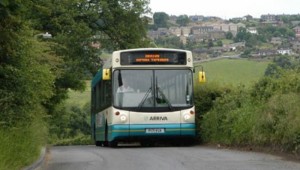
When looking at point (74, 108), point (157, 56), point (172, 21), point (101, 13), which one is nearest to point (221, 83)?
point (157, 56)

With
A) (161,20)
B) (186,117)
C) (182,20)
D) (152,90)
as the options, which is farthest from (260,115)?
(182,20)

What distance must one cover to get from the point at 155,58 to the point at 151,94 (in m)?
1.32

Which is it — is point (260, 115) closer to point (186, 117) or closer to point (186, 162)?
point (186, 162)

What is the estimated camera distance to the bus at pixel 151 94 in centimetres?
2188

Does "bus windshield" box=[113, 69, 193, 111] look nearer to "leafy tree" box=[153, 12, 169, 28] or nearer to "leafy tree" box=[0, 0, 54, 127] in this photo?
"leafy tree" box=[0, 0, 54, 127]

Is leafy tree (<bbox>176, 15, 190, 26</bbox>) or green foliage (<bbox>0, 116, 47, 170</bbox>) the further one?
leafy tree (<bbox>176, 15, 190, 26</bbox>)

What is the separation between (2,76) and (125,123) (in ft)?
21.1

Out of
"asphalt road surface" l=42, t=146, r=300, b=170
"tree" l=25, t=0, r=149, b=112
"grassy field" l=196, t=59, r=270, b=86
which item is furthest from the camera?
"grassy field" l=196, t=59, r=270, b=86

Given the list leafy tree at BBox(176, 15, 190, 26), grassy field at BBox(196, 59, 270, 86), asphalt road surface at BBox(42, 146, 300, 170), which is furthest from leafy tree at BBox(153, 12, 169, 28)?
asphalt road surface at BBox(42, 146, 300, 170)

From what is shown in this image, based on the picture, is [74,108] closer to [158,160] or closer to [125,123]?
[125,123]

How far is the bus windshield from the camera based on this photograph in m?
21.9

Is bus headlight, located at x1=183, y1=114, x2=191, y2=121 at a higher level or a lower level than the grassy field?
lower

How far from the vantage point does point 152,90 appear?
862 inches

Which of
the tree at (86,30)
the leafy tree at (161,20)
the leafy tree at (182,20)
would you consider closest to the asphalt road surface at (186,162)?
the tree at (86,30)
